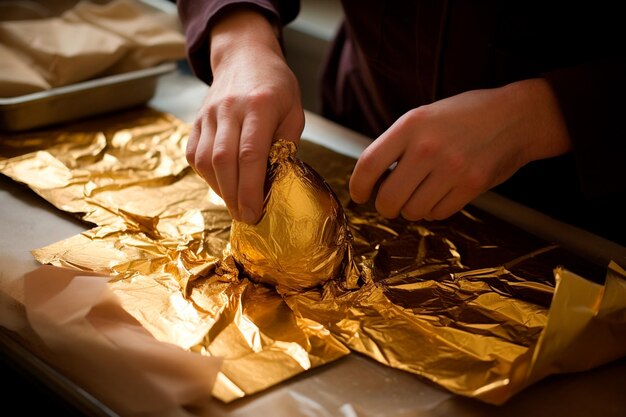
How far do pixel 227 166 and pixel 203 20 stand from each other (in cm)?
32

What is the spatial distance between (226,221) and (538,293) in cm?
39

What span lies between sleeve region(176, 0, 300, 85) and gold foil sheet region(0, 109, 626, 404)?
5.7 inches

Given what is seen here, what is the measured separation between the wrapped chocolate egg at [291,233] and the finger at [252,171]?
0.01 meters

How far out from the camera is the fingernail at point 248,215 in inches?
29.1

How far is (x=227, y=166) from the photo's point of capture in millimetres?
750

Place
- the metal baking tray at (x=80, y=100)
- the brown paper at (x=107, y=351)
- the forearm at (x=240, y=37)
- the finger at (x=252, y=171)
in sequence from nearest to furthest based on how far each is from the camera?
1. the brown paper at (x=107, y=351)
2. the finger at (x=252, y=171)
3. the forearm at (x=240, y=37)
4. the metal baking tray at (x=80, y=100)

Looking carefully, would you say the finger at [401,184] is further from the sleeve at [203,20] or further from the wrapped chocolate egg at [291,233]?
the sleeve at [203,20]

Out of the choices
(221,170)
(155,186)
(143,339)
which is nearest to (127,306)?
(143,339)

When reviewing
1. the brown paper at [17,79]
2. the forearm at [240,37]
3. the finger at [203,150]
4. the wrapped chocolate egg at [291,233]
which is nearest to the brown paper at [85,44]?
the brown paper at [17,79]

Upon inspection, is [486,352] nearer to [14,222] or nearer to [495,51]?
[495,51]

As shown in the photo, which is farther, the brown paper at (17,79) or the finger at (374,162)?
the brown paper at (17,79)

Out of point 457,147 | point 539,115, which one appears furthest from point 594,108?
point 457,147

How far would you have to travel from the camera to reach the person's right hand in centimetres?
75

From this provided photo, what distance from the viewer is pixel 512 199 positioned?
103cm
